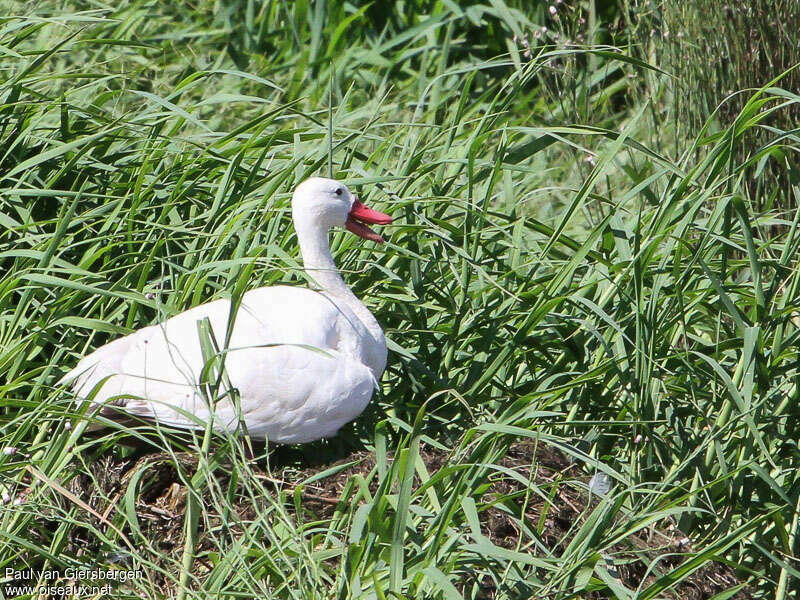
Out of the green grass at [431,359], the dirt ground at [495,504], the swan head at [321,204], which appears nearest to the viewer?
the green grass at [431,359]

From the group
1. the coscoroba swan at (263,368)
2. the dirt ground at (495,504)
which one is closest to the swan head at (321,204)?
the coscoroba swan at (263,368)

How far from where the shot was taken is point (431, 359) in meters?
3.03

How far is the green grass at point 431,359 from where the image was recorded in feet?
7.44

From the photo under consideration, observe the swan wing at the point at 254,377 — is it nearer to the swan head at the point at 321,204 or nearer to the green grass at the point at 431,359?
the green grass at the point at 431,359

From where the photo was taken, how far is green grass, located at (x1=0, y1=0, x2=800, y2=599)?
7.44ft

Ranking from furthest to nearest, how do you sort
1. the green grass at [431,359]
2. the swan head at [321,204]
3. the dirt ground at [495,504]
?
the swan head at [321,204] < the dirt ground at [495,504] < the green grass at [431,359]

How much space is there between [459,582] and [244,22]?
418 cm

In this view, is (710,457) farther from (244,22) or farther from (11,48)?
(244,22)

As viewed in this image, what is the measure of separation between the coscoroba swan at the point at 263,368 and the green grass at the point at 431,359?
9 cm

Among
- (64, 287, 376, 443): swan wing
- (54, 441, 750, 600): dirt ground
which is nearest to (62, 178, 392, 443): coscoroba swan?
(64, 287, 376, 443): swan wing

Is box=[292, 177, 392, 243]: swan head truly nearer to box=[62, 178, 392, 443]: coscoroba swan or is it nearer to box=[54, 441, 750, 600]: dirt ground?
box=[62, 178, 392, 443]: coscoroba swan

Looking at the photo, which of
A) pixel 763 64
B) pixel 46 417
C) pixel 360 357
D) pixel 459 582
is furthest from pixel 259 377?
pixel 763 64

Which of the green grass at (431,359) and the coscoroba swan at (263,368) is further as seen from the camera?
the coscoroba swan at (263,368)

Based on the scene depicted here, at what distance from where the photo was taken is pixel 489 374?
2.87 metres
